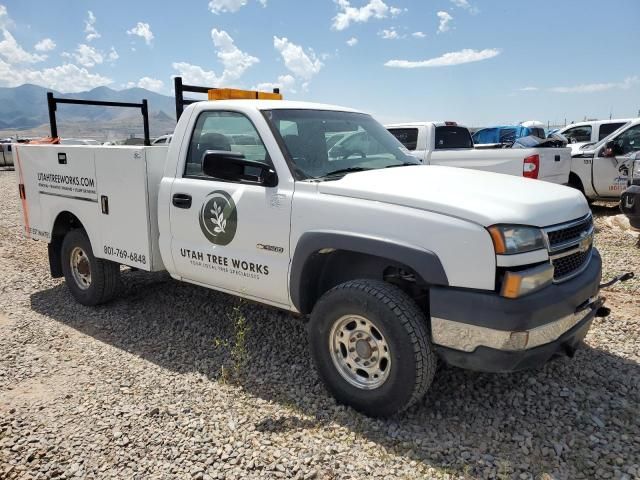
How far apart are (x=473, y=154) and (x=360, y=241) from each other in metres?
6.11

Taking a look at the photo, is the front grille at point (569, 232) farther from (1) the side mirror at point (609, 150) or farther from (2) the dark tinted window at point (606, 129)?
(2) the dark tinted window at point (606, 129)

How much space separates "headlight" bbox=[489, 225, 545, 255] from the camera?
2602mm

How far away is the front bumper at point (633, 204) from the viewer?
646cm

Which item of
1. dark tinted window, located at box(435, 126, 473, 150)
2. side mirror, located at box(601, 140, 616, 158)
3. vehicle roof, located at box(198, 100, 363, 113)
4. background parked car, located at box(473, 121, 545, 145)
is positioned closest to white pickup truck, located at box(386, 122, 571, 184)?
dark tinted window, located at box(435, 126, 473, 150)

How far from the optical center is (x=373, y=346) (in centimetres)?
306

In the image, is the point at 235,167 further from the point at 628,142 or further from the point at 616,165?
the point at 628,142

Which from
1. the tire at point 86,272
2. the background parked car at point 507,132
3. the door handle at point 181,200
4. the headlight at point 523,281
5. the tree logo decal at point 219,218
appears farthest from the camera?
the background parked car at point 507,132

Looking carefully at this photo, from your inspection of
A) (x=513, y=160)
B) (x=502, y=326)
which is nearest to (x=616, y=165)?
(x=513, y=160)

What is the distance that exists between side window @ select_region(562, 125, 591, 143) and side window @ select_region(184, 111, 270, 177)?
40.8 feet

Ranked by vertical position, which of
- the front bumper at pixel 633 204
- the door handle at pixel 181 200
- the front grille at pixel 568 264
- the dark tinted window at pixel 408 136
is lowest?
the front bumper at pixel 633 204

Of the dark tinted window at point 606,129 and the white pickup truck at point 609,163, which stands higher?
the dark tinted window at point 606,129

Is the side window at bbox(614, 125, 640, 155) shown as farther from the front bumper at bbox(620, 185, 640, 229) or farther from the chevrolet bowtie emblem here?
the chevrolet bowtie emblem

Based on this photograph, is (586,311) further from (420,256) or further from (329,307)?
(329,307)

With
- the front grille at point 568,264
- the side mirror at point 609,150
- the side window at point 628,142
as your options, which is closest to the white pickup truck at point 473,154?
the side mirror at point 609,150
